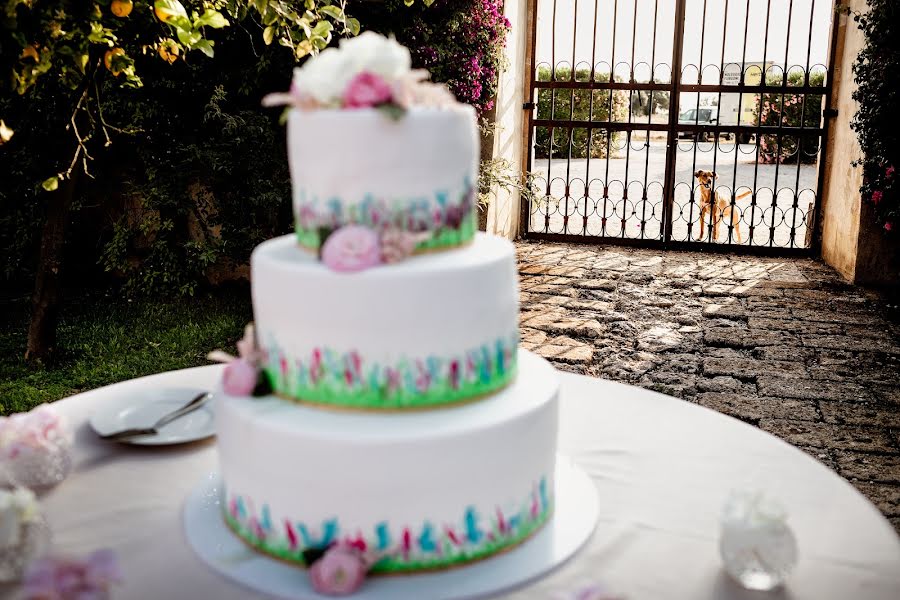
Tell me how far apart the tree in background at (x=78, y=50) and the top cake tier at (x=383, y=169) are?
1.45 meters

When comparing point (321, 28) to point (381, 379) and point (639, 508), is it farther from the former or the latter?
point (639, 508)

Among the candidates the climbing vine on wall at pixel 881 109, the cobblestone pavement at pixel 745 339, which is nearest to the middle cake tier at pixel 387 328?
the cobblestone pavement at pixel 745 339

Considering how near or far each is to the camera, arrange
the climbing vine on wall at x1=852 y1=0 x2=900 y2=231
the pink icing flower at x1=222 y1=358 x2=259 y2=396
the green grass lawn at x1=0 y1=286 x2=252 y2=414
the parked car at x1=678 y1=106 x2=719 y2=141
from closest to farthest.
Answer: the pink icing flower at x1=222 y1=358 x2=259 y2=396, the green grass lawn at x1=0 y1=286 x2=252 y2=414, the climbing vine on wall at x1=852 y1=0 x2=900 y2=231, the parked car at x1=678 y1=106 x2=719 y2=141

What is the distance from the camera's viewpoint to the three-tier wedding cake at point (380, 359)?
161 centimetres

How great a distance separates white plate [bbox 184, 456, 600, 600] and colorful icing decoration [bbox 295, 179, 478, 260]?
0.59 m

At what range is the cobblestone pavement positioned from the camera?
4248 mm

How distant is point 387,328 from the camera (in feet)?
5.33

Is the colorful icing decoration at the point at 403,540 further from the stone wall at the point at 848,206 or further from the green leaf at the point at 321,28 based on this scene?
the stone wall at the point at 848,206

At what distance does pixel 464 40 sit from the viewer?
6.95m

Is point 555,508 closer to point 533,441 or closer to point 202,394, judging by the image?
point 533,441

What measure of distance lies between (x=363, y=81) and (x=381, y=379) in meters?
0.55

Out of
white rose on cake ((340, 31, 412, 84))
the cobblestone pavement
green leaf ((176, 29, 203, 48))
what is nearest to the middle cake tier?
white rose on cake ((340, 31, 412, 84))

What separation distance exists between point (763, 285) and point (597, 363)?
2625mm

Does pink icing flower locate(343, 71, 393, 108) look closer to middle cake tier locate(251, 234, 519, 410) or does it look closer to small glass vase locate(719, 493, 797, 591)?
middle cake tier locate(251, 234, 519, 410)
